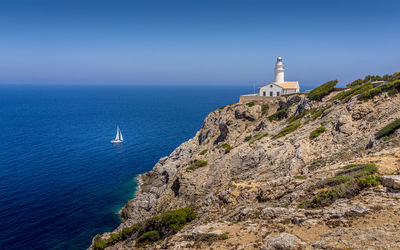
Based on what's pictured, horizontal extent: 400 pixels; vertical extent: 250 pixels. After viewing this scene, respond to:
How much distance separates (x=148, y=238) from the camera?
17047 millimetres

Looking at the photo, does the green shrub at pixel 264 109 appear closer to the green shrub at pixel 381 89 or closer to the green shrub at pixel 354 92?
the green shrub at pixel 354 92

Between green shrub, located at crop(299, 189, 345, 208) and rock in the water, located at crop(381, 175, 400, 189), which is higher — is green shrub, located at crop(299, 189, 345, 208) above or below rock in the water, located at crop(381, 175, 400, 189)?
below

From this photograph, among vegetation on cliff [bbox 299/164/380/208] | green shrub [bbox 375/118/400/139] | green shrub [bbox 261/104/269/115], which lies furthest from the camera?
green shrub [bbox 261/104/269/115]

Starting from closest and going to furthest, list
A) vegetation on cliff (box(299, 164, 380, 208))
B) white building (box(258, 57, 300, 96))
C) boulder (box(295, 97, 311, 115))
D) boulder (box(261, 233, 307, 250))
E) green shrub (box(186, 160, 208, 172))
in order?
boulder (box(261, 233, 307, 250)), vegetation on cliff (box(299, 164, 380, 208)), green shrub (box(186, 160, 208, 172)), boulder (box(295, 97, 311, 115)), white building (box(258, 57, 300, 96))

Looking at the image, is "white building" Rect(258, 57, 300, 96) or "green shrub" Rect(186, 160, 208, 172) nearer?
"green shrub" Rect(186, 160, 208, 172)

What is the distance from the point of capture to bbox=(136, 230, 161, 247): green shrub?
16.7m

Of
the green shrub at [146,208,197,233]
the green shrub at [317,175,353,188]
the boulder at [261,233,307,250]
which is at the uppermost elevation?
Result: the green shrub at [317,175,353,188]

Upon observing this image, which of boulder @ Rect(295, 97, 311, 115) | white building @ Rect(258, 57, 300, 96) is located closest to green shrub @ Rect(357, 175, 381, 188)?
boulder @ Rect(295, 97, 311, 115)

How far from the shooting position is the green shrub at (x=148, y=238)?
1672 centimetres

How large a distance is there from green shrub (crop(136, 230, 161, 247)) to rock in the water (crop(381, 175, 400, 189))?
1367 cm

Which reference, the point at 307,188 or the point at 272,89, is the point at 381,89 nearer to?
the point at 307,188

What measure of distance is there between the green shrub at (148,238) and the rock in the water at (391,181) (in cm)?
1367

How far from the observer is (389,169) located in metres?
12.1

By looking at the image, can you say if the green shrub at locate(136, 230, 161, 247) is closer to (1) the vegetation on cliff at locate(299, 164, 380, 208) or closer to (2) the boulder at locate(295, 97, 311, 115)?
(1) the vegetation on cliff at locate(299, 164, 380, 208)
